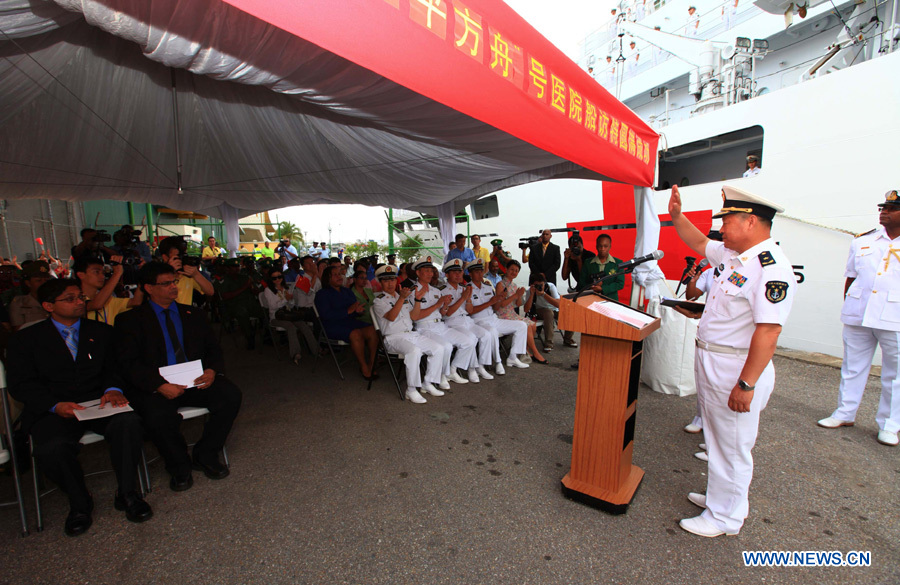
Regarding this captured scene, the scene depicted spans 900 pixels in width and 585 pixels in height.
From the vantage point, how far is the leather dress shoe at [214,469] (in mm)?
2562

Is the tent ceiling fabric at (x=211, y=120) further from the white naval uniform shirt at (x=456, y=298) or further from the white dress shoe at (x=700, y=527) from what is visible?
the white dress shoe at (x=700, y=527)

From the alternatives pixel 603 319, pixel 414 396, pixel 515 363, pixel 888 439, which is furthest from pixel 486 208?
pixel 603 319

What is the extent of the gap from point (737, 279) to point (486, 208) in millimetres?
12274

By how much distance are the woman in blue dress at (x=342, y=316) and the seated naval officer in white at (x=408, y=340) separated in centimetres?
35

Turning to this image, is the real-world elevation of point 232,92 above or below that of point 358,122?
above

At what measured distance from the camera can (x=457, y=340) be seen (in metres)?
4.32

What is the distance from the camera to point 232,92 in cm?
355

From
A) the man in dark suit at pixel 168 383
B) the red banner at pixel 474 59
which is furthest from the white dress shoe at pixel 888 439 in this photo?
the man in dark suit at pixel 168 383

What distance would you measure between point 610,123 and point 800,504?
304 cm

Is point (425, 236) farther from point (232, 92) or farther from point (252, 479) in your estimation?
point (252, 479)

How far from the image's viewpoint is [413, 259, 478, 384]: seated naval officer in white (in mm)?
4312

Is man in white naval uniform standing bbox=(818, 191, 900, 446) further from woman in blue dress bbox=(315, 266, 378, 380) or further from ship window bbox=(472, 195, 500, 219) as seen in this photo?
ship window bbox=(472, 195, 500, 219)

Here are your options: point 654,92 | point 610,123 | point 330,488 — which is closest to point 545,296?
point 610,123

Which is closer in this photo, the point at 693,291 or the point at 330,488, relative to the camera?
the point at 330,488
